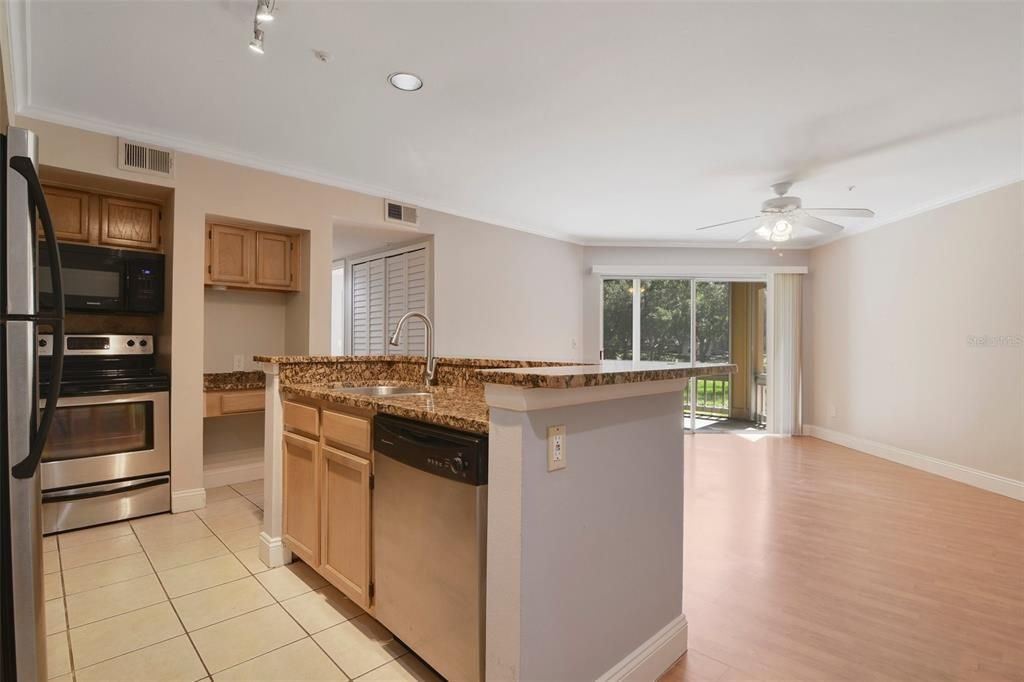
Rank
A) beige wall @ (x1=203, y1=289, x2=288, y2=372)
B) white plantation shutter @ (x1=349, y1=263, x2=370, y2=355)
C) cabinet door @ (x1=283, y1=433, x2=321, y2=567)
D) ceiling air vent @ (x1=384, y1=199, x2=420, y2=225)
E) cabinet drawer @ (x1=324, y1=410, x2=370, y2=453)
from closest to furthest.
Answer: cabinet drawer @ (x1=324, y1=410, x2=370, y2=453), cabinet door @ (x1=283, y1=433, x2=321, y2=567), beige wall @ (x1=203, y1=289, x2=288, y2=372), ceiling air vent @ (x1=384, y1=199, x2=420, y2=225), white plantation shutter @ (x1=349, y1=263, x2=370, y2=355)

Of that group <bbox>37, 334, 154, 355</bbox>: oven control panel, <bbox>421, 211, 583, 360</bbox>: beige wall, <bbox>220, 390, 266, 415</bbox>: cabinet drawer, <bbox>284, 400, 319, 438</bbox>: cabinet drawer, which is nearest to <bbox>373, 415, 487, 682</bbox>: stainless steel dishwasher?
<bbox>284, 400, 319, 438</bbox>: cabinet drawer

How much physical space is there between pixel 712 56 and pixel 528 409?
7.09ft

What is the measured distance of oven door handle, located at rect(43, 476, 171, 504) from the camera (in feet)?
9.77

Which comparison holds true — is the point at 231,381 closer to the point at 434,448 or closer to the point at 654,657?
the point at 434,448

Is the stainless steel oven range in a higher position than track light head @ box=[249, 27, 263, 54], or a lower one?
lower

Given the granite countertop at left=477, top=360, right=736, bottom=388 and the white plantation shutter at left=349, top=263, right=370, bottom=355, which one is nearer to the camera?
the granite countertop at left=477, top=360, right=736, bottom=388

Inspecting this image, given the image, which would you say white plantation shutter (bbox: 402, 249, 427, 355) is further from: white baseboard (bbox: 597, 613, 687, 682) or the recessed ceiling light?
white baseboard (bbox: 597, 613, 687, 682)

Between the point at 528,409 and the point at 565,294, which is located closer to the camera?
the point at 528,409

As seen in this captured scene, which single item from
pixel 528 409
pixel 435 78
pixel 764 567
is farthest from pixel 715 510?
pixel 435 78

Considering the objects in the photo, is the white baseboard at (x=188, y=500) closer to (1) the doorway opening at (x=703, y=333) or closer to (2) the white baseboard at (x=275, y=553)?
(2) the white baseboard at (x=275, y=553)

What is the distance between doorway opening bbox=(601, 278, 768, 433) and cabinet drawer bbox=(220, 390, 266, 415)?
4411mm

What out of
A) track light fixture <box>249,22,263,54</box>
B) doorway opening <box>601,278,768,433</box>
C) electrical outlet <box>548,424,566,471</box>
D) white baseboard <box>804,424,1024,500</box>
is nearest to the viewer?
electrical outlet <box>548,424,566,471</box>

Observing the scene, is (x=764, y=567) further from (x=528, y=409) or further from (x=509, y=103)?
(x=509, y=103)

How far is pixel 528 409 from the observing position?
50.4 inches
